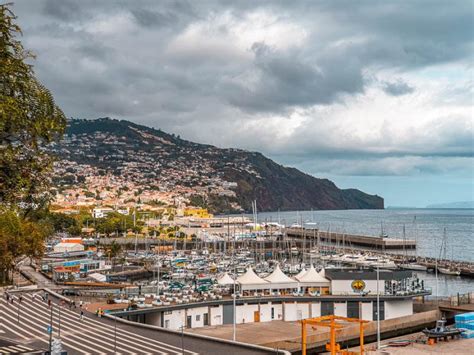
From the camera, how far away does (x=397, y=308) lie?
39938 mm

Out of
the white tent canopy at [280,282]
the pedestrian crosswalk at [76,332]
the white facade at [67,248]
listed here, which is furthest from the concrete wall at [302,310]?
the white facade at [67,248]

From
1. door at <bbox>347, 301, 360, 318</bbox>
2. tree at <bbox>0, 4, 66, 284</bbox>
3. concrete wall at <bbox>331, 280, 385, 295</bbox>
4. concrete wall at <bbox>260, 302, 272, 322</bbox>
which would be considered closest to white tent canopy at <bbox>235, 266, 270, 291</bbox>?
concrete wall at <bbox>260, 302, 272, 322</bbox>

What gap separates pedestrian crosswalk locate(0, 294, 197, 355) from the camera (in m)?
25.8

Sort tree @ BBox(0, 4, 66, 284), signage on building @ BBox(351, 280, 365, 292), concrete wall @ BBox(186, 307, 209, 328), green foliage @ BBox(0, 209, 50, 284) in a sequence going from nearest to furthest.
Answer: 1. tree @ BBox(0, 4, 66, 284)
2. concrete wall @ BBox(186, 307, 209, 328)
3. signage on building @ BBox(351, 280, 365, 292)
4. green foliage @ BBox(0, 209, 50, 284)

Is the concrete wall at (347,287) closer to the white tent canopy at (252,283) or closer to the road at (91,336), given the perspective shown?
the white tent canopy at (252,283)

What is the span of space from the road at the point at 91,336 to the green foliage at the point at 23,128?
13.5 meters

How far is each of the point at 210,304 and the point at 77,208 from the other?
136879mm

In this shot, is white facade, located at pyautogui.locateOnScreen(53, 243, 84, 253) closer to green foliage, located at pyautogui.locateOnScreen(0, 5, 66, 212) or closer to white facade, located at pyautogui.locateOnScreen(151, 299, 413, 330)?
white facade, located at pyautogui.locateOnScreen(151, 299, 413, 330)

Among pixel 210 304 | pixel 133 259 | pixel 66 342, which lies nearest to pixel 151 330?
pixel 66 342

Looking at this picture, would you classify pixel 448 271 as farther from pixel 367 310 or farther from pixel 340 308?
pixel 340 308

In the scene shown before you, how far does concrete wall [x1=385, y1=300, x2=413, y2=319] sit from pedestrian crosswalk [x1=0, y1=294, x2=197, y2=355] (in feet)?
62.1

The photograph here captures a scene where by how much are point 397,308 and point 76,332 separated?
22200 mm

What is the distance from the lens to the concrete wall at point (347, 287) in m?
39.9

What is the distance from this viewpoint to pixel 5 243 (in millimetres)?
48656
